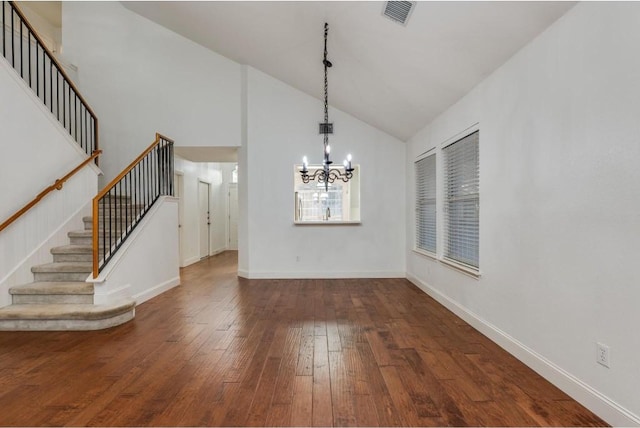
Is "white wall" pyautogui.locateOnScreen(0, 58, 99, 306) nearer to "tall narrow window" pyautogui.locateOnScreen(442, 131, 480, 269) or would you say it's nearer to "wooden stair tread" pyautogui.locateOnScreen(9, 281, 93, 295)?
"wooden stair tread" pyautogui.locateOnScreen(9, 281, 93, 295)

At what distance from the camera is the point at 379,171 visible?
5.71 metres

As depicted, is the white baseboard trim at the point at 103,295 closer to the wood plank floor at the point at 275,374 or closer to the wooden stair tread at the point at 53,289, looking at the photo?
the wooden stair tread at the point at 53,289

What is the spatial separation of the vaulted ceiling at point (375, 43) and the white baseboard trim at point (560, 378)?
7.75ft

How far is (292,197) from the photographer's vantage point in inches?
219

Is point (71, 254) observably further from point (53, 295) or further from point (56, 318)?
point (56, 318)

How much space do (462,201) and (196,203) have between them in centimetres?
615

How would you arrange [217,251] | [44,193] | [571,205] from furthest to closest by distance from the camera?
[217,251] → [44,193] → [571,205]

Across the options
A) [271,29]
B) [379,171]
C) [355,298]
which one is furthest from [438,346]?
[271,29]

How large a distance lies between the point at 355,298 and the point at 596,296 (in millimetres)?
2833

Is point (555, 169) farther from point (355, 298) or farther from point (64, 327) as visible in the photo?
point (64, 327)

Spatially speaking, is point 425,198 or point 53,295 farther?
point 425,198

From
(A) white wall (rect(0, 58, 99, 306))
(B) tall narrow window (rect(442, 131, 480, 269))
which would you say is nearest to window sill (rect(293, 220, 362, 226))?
(B) tall narrow window (rect(442, 131, 480, 269))

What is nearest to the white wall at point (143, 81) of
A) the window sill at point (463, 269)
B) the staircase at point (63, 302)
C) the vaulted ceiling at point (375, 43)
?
the vaulted ceiling at point (375, 43)

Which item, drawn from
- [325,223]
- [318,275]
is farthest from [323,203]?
[318,275]
